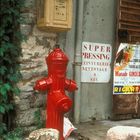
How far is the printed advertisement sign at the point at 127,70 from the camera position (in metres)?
6.62

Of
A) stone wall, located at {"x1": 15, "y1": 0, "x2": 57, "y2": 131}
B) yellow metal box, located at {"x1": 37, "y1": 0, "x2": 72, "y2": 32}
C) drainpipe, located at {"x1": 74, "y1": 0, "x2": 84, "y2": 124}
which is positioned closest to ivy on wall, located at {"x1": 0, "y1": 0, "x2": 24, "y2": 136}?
stone wall, located at {"x1": 15, "y1": 0, "x2": 57, "y2": 131}

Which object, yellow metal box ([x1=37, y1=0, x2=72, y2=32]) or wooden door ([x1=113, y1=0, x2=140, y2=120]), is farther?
wooden door ([x1=113, y1=0, x2=140, y2=120])

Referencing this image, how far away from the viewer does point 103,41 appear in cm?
657

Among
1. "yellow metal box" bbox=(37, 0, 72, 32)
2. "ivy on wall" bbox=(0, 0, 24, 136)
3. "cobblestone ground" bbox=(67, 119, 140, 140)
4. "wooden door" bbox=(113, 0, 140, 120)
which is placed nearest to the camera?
"ivy on wall" bbox=(0, 0, 24, 136)

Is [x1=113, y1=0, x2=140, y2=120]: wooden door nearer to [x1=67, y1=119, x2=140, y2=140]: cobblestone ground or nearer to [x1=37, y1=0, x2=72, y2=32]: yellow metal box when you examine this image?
[x1=67, y1=119, x2=140, y2=140]: cobblestone ground

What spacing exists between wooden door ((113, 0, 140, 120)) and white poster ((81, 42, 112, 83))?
0.28 m

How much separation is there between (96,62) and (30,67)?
4.81 feet

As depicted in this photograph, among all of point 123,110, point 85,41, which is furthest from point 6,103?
point 123,110

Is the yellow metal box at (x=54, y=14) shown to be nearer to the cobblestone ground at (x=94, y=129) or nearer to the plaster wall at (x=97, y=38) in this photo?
the plaster wall at (x=97, y=38)

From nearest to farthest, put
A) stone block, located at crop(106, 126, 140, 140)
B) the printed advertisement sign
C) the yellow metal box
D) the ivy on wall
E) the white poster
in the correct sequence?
stone block, located at crop(106, 126, 140, 140), the ivy on wall, the yellow metal box, the white poster, the printed advertisement sign

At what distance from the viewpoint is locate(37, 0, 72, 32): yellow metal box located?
17.2ft

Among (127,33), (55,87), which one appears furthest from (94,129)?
(127,33)

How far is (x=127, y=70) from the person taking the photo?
266 inches

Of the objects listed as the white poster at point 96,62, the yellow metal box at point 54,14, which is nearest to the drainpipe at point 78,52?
the white poster at point 96,62
